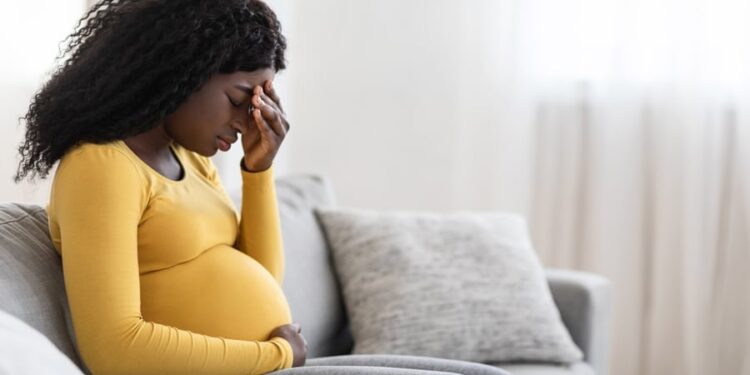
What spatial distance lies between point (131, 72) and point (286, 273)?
730mm

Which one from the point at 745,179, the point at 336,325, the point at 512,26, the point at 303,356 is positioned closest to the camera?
the point at 303,356

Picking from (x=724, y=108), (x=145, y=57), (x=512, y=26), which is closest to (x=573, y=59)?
(x=512, y=26)

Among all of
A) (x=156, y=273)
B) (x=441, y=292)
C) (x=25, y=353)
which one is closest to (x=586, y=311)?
(x=441, y=292)

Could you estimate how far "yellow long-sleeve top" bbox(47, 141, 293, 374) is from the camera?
4.59 feet

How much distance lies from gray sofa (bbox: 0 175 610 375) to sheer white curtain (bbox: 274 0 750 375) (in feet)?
→ 2.30

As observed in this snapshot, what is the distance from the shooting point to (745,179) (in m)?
2.97

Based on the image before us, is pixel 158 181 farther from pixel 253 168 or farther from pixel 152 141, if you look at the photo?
pixel 253 168

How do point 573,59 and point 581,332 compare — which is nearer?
point 581,332

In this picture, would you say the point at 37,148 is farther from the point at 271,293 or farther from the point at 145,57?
the point at 271,293

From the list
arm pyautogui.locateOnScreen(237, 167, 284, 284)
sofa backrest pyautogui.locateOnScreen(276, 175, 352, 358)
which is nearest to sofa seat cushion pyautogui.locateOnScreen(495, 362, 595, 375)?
sofa backrest pyautogui.locateOnScreen(276, 175, 352, 358)

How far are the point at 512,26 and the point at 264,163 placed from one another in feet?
5.31

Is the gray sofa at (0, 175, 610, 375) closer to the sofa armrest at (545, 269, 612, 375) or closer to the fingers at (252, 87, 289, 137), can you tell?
the sofa armrest at (545, 269, 612, 375)

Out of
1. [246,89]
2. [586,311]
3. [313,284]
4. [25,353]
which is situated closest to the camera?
[25,353]

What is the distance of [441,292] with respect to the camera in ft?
7.36
